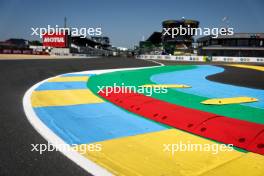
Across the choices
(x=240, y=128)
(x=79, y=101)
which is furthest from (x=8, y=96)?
(x=240, y=128)

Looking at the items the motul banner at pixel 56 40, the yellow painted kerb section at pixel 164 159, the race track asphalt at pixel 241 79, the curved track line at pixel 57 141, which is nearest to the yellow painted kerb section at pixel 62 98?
the curved track line at pixel 57 141

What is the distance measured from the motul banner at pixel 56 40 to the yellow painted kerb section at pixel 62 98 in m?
63.3

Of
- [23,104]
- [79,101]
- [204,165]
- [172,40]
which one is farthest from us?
[172,40]

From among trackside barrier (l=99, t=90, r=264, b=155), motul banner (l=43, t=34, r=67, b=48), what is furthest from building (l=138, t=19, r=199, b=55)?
trackside barrier (l=99, t=90, r=264, b=155)

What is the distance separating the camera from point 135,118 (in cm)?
514

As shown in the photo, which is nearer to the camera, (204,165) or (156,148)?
(204,165)

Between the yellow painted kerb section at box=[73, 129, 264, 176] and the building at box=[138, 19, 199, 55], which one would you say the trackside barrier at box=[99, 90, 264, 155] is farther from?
the building at box=[138, 19, 199, 55]

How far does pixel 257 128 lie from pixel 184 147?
1391mm

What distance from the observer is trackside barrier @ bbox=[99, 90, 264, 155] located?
3895 millimetres

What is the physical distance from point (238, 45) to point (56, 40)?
4898cm

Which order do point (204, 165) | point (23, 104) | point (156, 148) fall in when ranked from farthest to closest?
point (23, 104)
point (156, 148)
point (204, 165)

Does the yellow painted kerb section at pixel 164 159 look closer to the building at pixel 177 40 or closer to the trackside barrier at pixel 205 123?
the trackside barrier at pixel 205 123

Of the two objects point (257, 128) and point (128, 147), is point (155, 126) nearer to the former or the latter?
point (128, 147)

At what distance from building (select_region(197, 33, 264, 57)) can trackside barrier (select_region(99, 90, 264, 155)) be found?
72.3 metres
